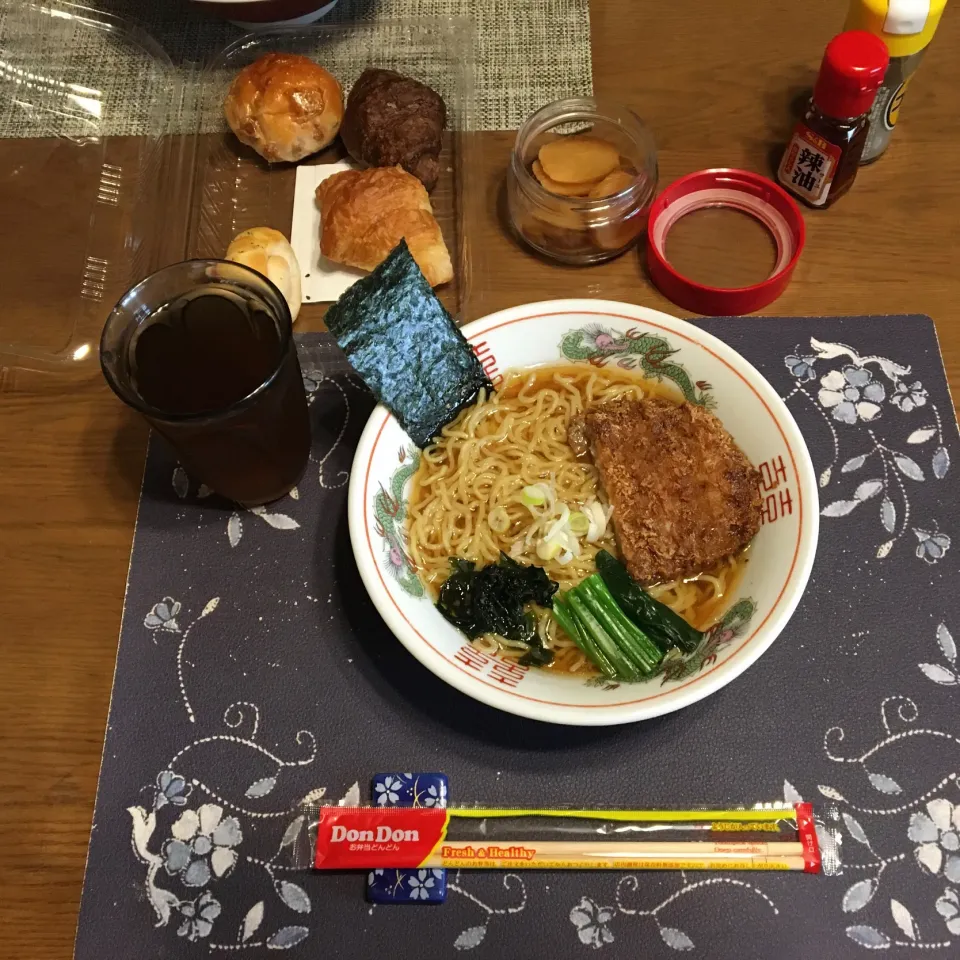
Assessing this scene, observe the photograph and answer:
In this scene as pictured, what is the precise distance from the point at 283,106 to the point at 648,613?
1713 millimetres

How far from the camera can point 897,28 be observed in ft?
6.02

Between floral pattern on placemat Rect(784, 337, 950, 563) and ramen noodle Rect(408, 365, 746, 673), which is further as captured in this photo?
floral pattern on placemat Rect(784, 337, 950, 563)

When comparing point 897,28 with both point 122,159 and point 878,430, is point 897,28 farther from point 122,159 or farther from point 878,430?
point 122,159

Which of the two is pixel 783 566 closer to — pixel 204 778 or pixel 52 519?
pixel 204 778

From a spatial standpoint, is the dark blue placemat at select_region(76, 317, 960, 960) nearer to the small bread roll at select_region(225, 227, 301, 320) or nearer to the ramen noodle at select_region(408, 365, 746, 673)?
the ramen noodle at select_region(408, 365, 746, 673)

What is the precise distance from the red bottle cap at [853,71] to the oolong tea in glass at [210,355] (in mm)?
1409

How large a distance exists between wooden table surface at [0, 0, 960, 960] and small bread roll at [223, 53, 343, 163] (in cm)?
50

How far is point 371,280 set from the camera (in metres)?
1.59

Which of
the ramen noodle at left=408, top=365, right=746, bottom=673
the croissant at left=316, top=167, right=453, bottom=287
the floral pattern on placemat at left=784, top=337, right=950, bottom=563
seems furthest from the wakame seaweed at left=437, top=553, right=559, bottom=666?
the croissant at left=316, top=167, right=453, bottom=287

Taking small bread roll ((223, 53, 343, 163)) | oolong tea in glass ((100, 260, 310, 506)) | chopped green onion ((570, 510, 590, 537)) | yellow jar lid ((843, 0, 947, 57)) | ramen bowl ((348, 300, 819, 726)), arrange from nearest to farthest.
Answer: ramen bowl ((348, 300, 819, 726)), oolong tea in glass ((100, 260, 310, 506)), chopped green onion ((570, 510, 590, 537)), yellow jar lid ((843, 0, 947, 57)), small bread roll ((223, 53, 343, 163))

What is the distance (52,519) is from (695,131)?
83.5 inches

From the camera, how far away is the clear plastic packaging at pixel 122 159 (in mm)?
2002

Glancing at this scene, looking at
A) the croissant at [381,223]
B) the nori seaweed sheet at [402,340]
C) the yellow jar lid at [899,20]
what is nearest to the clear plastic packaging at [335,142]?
the croissant at [381,223]

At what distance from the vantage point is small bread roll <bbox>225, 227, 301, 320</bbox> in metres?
1.92
